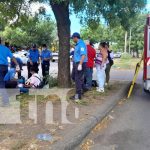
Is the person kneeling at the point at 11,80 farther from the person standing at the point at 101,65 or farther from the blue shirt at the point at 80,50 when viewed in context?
the person standing at the point at 101,65

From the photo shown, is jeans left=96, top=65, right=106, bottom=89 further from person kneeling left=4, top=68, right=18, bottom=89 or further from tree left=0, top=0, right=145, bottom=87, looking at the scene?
person kneeling left=4, top=68, right=18, bottom=89

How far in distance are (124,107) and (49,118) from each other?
3906mm

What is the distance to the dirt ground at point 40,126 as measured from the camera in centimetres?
710

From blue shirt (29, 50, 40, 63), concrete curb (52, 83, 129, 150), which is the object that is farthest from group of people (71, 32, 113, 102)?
blue shirt (29, 50, 40, 63)

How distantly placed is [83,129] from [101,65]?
6177mm

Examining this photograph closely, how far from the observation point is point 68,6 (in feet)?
46.1

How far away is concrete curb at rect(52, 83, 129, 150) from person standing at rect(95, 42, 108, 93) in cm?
151

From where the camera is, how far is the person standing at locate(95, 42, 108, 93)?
14.4 metres

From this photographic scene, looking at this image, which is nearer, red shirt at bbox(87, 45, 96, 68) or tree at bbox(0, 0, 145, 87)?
tree at bbox(0, 0, 145, 87)

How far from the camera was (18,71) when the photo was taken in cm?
1198

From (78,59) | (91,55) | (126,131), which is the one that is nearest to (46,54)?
(91,55)

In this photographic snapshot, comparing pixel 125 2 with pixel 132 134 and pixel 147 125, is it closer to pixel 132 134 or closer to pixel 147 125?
pixel 147 125

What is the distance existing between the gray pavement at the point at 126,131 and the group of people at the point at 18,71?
2.80 metres

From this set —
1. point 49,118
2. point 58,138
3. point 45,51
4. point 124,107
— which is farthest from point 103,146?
point 45,51
